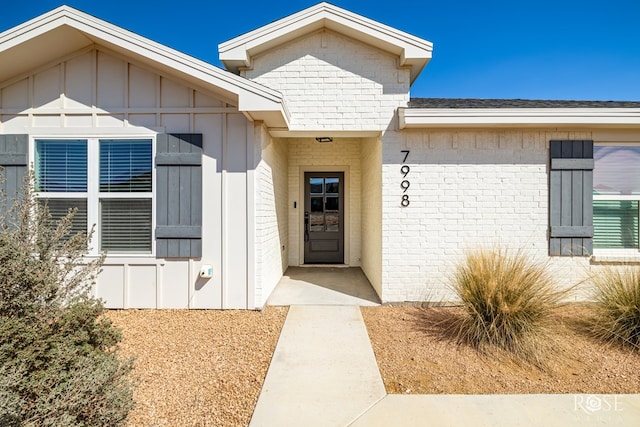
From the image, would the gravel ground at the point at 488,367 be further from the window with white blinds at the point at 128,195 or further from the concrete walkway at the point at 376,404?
the window with white blinds at the point at 128,195

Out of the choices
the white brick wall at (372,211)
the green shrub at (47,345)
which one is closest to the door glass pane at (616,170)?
the white brick wall at (372,211)

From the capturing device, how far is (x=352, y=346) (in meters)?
3.32

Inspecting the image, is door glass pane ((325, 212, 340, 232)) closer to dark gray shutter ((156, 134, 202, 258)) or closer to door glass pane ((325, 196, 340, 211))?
door glass pane ((325, 196, 340, 211))

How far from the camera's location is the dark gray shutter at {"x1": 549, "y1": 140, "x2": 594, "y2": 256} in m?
4.53

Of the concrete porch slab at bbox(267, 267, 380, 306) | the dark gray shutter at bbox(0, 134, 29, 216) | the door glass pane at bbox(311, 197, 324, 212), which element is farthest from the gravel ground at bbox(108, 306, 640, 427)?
the door glass pane at bbox(311, 197, 324, 212)

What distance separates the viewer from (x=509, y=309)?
10.3 ft

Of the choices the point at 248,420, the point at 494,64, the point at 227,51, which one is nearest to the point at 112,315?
the point at 248,420

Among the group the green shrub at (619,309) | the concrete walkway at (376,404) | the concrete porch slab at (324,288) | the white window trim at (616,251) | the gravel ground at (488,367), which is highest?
the white window trim at (616,251)

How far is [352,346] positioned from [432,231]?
2203mm

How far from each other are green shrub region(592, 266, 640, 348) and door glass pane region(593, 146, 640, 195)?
179cm

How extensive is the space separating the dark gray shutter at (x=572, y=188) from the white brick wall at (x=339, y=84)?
2433 mm

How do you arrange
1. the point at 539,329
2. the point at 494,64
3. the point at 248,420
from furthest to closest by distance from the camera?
the point at 494,64 < the point at 539,329 < the point at 248,420

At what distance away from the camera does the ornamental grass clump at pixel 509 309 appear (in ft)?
10.2

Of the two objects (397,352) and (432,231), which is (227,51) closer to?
(432,231)
